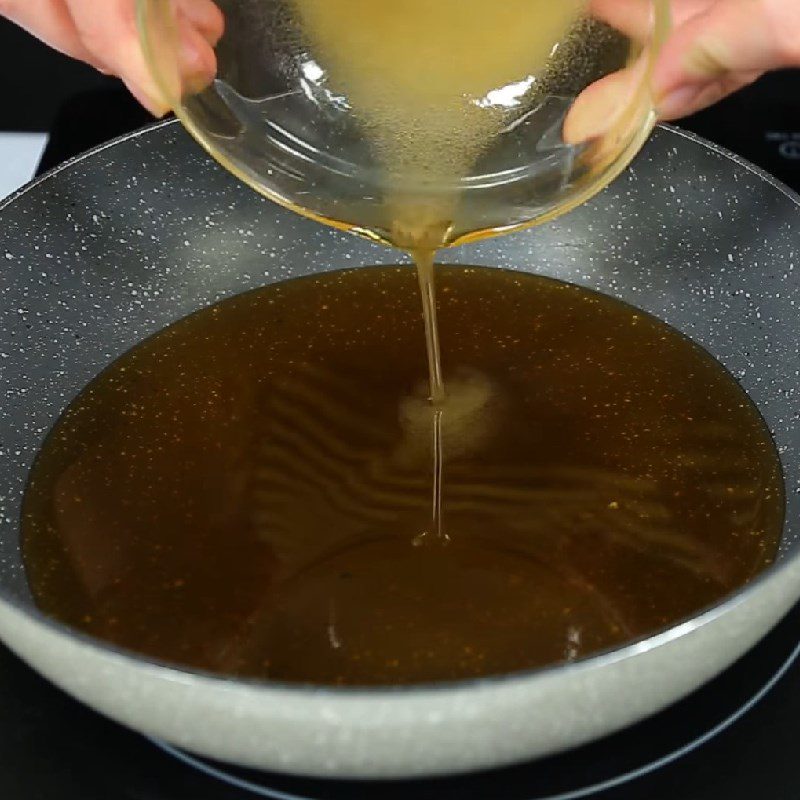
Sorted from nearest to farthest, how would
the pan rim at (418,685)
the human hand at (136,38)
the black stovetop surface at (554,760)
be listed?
the pan rim at (418,685), the black stovetop surface at (554,760), the human hand at (136,38)

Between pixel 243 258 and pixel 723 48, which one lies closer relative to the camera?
pixel 723 48

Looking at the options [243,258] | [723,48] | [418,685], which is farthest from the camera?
[243,258]

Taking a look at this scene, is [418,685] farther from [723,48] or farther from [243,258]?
[243,258]

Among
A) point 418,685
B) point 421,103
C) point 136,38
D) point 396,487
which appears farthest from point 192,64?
point 418,685

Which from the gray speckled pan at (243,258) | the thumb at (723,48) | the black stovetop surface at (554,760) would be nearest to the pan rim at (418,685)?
the black stovetop surface at (554,760)

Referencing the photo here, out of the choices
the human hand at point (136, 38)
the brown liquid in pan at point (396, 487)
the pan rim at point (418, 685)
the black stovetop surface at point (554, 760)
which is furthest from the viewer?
the human hand at point (136, 38)

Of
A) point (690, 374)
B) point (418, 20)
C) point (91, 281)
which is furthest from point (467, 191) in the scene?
point (91, 281)

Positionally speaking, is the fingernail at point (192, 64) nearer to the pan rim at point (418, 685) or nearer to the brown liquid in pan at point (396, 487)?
the brown liquid in pan at point (396, 487)
